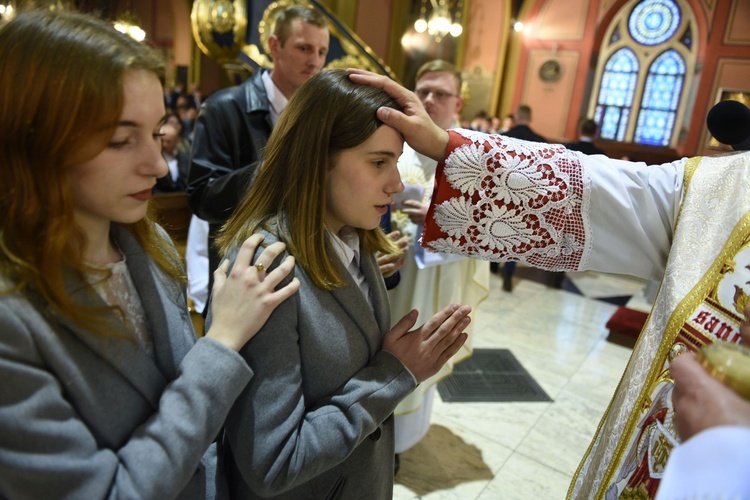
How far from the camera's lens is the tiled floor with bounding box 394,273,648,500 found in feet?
8.03

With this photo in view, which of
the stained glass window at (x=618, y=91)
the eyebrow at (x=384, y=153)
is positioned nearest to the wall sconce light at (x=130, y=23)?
the eyebrow at (x=384, y=153)

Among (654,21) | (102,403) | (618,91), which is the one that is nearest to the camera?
(102,403)

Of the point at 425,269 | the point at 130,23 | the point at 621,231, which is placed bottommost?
the point at 425,269

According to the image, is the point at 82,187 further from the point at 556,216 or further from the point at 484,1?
the point at 484,1

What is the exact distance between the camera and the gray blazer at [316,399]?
3.16 feet

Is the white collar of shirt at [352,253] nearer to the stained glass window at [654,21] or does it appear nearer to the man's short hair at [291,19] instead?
the man's short hair at [291,19]

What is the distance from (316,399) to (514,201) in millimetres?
680

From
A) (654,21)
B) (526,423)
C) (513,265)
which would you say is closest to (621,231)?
(526,423)

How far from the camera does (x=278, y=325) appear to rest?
101 centimetres

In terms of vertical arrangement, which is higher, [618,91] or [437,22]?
[437,22]

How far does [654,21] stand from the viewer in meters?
11.6

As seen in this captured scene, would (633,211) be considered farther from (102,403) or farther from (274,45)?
(274,45)

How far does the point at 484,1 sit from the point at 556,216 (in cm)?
1215

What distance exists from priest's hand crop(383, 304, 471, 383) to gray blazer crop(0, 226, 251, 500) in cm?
38
